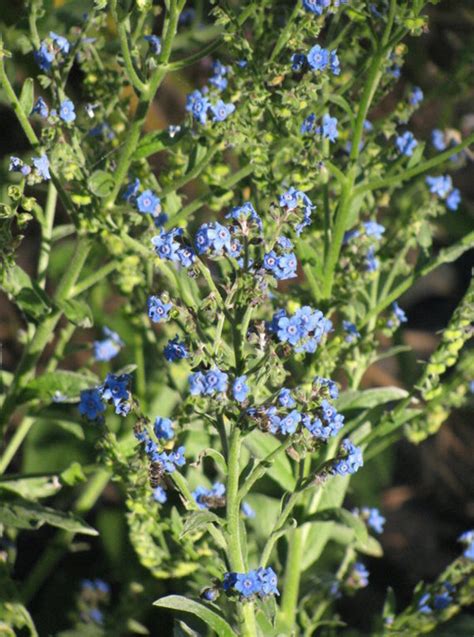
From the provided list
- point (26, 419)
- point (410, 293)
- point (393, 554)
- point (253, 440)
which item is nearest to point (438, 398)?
point (253, 440)

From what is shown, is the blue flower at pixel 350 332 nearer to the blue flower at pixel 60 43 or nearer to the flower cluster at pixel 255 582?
the flower cluster at pixel 255 582

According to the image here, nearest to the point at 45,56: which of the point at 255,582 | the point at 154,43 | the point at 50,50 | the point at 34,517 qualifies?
the point at 50,50

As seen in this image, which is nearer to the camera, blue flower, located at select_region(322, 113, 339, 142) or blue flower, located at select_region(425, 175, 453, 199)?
blue flower, located at select_region(322, 113, 339, 142)

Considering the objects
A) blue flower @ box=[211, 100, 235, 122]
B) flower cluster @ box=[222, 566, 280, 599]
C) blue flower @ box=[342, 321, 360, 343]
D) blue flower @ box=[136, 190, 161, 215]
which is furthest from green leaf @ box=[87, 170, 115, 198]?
flower cluster @ box=[222, 566, 280, 599]

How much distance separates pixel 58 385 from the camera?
1.44m

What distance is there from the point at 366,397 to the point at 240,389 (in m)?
0.47

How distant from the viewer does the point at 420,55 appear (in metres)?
2.49

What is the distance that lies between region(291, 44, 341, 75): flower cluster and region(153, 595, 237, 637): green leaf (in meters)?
0.63

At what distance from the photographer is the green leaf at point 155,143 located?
1297mm

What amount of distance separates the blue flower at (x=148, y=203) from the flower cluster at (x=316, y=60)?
25 centimetres

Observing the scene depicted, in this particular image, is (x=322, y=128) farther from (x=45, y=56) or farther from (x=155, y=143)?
(x=45, y=56)

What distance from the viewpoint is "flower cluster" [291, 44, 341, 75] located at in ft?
3.89

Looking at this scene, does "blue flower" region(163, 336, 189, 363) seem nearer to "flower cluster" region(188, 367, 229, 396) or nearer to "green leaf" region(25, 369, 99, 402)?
"flower cluster" region(188, 367, 229, 396)

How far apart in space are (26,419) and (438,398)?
639 millimetres
